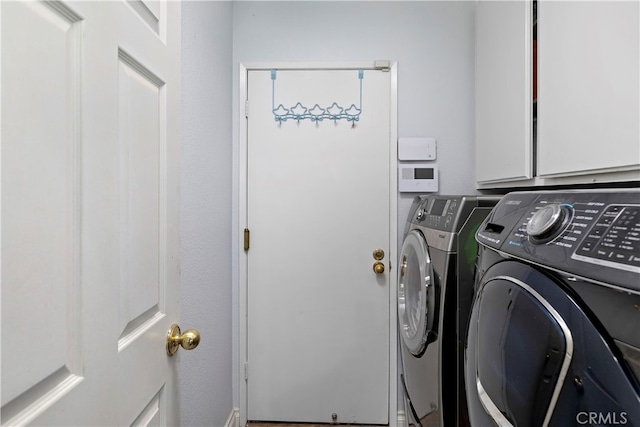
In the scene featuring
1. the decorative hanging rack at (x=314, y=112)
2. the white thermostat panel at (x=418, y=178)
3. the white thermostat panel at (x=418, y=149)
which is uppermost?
the decorative hanging rack at (x=314, y=112)

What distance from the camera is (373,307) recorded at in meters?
1.81

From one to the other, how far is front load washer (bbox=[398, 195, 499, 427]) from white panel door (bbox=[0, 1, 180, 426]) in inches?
36.0

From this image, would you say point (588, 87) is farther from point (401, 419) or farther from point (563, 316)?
point (401, 419)

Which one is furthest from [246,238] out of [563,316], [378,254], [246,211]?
[563,316]

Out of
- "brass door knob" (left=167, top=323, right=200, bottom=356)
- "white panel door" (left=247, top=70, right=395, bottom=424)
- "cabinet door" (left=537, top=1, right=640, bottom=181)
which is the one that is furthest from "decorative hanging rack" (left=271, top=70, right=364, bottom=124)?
"brass door knob" (left=167, top=323, right=200, bottom=356)

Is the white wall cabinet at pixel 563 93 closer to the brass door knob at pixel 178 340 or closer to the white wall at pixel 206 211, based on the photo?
the brass door knob at pixel 178 340

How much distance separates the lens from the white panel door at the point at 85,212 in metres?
0.38

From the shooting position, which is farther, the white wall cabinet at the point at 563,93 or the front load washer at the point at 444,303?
the front load washer at the point at 444,303

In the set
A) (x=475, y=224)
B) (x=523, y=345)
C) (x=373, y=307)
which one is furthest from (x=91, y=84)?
(x=373, y=307)

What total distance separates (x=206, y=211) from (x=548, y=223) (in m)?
1.27

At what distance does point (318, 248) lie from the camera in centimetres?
182

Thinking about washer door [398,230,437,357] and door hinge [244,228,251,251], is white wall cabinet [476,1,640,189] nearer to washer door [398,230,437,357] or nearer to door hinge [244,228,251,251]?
washer door [398,230,437,357]

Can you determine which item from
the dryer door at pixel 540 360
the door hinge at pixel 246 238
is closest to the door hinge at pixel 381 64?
the door hinge at pixel 246 238

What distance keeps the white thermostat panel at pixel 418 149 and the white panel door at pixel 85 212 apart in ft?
4.35
